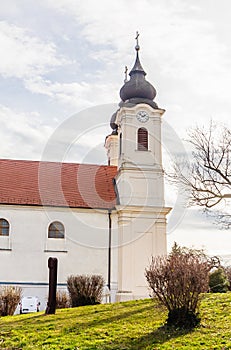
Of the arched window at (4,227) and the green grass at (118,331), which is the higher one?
the arched window at (4,227)

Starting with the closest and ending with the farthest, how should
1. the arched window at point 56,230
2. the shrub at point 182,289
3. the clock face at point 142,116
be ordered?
the shrub at point 182,289
the arched window at point 56,230
the clock face at point 142,116

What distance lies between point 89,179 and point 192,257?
1799 centimetres

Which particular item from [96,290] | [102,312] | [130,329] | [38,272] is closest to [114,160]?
[38,272]

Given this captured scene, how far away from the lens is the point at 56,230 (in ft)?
84.4

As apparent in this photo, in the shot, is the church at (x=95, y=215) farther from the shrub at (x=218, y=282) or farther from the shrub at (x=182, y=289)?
the shrub at (x=182, y=289)

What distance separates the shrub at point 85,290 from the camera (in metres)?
16.5

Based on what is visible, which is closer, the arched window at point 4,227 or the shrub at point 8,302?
the shrub at point 8,302

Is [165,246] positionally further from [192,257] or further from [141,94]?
[192,257]

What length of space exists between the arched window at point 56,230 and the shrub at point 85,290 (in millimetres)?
8847

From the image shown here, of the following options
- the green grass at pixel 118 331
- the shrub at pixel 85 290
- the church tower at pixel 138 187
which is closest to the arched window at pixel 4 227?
the church tower at pixel 138 187

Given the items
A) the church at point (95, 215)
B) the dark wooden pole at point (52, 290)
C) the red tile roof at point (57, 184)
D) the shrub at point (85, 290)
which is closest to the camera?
the dark wooden pole at point (52, 290)

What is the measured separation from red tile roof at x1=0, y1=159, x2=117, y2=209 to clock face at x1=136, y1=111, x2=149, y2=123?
3755 millimetres

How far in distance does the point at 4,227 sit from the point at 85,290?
9.93 metres

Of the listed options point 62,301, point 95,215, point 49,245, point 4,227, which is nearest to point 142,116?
point 95,215
